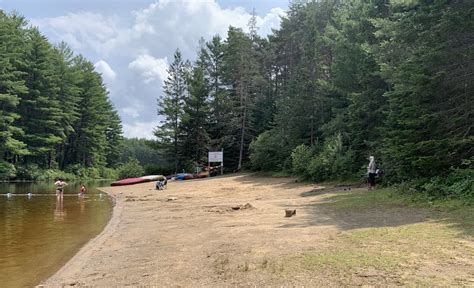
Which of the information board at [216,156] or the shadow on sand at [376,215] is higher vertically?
the information board at [216,156]

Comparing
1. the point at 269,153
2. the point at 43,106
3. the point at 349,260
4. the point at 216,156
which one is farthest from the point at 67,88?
the point at 349,260

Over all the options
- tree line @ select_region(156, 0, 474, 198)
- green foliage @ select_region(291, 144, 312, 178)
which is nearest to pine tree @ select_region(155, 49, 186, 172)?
tree line @ select_region(156, 0, 474, 198)

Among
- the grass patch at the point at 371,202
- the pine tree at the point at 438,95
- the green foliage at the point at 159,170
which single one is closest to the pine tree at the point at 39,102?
the green foliage at the point at 159,170

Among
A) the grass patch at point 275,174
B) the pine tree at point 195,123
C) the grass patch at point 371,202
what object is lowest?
the grass patch at point 371,202

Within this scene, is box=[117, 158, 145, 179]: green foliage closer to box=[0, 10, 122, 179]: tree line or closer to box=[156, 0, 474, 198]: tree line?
box=[156, 0, 474, 198]: tree line

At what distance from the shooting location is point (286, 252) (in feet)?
26.6

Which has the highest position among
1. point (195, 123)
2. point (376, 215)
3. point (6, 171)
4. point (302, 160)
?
point (195, 123)

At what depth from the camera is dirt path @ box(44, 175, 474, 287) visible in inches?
252

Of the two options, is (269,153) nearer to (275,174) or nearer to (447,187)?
(275,174)

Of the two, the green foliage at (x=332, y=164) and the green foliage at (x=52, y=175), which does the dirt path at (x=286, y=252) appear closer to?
the green foliage at (x=332, y=164)

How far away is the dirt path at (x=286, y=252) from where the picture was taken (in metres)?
6.40

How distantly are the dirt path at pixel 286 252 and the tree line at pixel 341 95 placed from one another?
4.89 meters

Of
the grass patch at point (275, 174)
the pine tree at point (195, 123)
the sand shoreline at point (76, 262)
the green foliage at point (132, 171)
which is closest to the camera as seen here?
the sand shoreline at point (76, 262)

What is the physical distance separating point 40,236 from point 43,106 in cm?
5186
